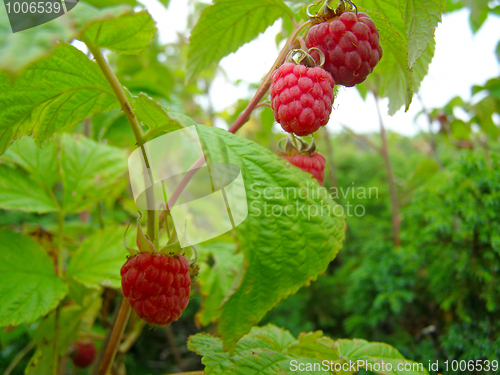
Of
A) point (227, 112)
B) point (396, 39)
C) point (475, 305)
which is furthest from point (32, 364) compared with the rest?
point (227, 112)

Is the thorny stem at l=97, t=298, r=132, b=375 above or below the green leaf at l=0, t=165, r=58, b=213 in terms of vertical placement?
below

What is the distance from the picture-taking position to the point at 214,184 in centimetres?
34

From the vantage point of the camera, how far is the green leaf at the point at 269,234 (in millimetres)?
340

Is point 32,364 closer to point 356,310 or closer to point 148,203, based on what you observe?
point 148,203

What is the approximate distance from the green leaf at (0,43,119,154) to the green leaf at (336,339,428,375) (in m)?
0.67

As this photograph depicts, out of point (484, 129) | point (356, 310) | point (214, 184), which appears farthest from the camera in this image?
Answer: point (484, 129)

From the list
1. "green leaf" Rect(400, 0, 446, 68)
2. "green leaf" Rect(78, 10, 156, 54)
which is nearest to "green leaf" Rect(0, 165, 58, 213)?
"green leaf" Rect(78, 10, 156, 54)

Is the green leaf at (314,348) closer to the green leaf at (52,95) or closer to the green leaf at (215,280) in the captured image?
the green leaf at (215,280)

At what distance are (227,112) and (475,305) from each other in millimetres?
2116

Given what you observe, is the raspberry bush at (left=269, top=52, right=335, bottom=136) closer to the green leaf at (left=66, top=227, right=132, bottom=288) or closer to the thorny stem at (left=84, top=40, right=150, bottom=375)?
the thorny stem at (left=84, top=40, right=150, bottom=375)

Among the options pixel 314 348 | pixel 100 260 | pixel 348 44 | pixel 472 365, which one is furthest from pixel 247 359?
pixel 472 365

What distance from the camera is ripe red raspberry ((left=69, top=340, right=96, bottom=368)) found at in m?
1.23

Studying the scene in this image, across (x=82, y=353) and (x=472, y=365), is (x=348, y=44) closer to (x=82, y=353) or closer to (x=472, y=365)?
(x=472, y=365)

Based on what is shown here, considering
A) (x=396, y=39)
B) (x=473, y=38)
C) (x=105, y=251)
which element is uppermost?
(x=396, y=39)
